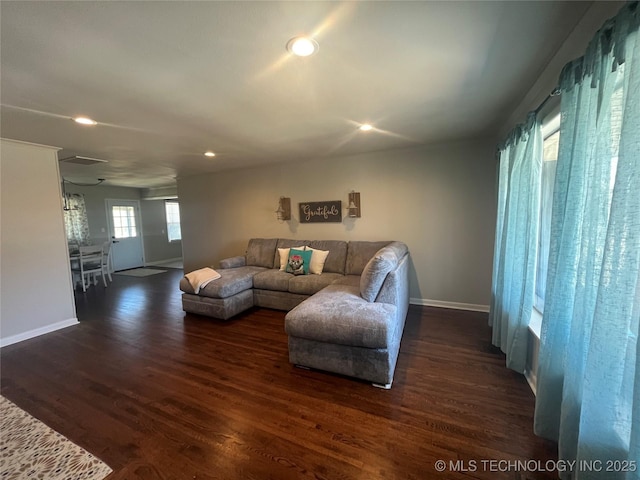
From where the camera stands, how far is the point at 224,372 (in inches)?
91.4

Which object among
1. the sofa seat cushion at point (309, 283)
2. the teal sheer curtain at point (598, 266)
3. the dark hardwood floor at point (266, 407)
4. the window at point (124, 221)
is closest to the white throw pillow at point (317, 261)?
the sofa seat cushion at point (309, 283)

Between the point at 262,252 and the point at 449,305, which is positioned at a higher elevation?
the point at 262,252

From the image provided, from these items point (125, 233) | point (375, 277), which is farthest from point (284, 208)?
point (125, 233)

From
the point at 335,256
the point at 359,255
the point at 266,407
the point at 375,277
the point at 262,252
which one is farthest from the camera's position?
the point at 262,252

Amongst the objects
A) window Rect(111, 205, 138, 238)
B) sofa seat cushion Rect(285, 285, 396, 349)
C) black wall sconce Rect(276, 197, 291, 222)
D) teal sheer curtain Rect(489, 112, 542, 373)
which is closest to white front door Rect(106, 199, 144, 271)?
window Rect(111, 205, 138, 238)

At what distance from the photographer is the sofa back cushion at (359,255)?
384 cm

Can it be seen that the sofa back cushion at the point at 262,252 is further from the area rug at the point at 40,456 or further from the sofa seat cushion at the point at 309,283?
the area rug at the point at 40,456

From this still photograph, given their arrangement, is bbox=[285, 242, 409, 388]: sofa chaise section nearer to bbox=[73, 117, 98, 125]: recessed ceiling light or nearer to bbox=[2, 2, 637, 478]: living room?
bbox=[2, 2, 637, 478]: living room

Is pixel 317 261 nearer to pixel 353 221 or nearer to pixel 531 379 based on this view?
pixel 353 221

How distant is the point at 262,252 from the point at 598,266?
420 centimetres

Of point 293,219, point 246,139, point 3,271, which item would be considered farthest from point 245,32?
point 3,271

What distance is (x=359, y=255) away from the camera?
3.91 meters

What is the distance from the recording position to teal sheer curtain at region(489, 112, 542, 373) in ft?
6.23

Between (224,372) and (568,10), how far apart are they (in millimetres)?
3299
